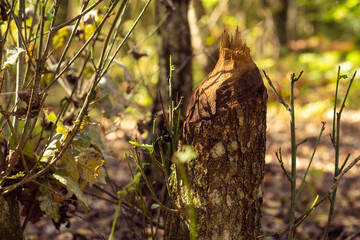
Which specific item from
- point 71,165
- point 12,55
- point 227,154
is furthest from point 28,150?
point 227,154

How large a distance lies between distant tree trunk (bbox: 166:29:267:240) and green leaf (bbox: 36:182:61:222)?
543 mm

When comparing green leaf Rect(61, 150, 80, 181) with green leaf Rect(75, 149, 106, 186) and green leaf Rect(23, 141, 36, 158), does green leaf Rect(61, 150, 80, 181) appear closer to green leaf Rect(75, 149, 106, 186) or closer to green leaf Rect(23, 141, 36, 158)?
green leaf Rect(75, 149, 106, 186)

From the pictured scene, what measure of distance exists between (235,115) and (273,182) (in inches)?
103

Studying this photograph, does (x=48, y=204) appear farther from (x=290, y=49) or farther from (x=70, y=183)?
(x=290, y=49)

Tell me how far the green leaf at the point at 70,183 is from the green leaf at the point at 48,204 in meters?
0.09

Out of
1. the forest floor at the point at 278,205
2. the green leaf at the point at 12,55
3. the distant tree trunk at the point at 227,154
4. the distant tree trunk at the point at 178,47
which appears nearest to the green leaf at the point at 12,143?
the green leaf at the point at 12,55

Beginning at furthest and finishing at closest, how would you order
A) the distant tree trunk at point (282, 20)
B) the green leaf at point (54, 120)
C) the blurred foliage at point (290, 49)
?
1. the distant tree trunk at point (282, 20)
2. the blurred foliage at point (290, 49)
3. the green leaf at point (54, 120)

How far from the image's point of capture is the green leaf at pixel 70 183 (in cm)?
128

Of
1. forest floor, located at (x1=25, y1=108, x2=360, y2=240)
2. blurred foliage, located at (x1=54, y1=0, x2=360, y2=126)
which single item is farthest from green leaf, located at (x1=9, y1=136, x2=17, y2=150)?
blurred foliage, located at (x1=54, y1=0, x2=360, y2=126)

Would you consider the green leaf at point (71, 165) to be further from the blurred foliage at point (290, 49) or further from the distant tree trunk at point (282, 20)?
the distant tree trunk at point (282, 20)

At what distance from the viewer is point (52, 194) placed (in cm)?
140

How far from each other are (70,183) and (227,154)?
0.60m

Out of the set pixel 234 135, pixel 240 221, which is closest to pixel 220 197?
pixel 240 221

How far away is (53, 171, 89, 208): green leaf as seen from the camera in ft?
4.22
